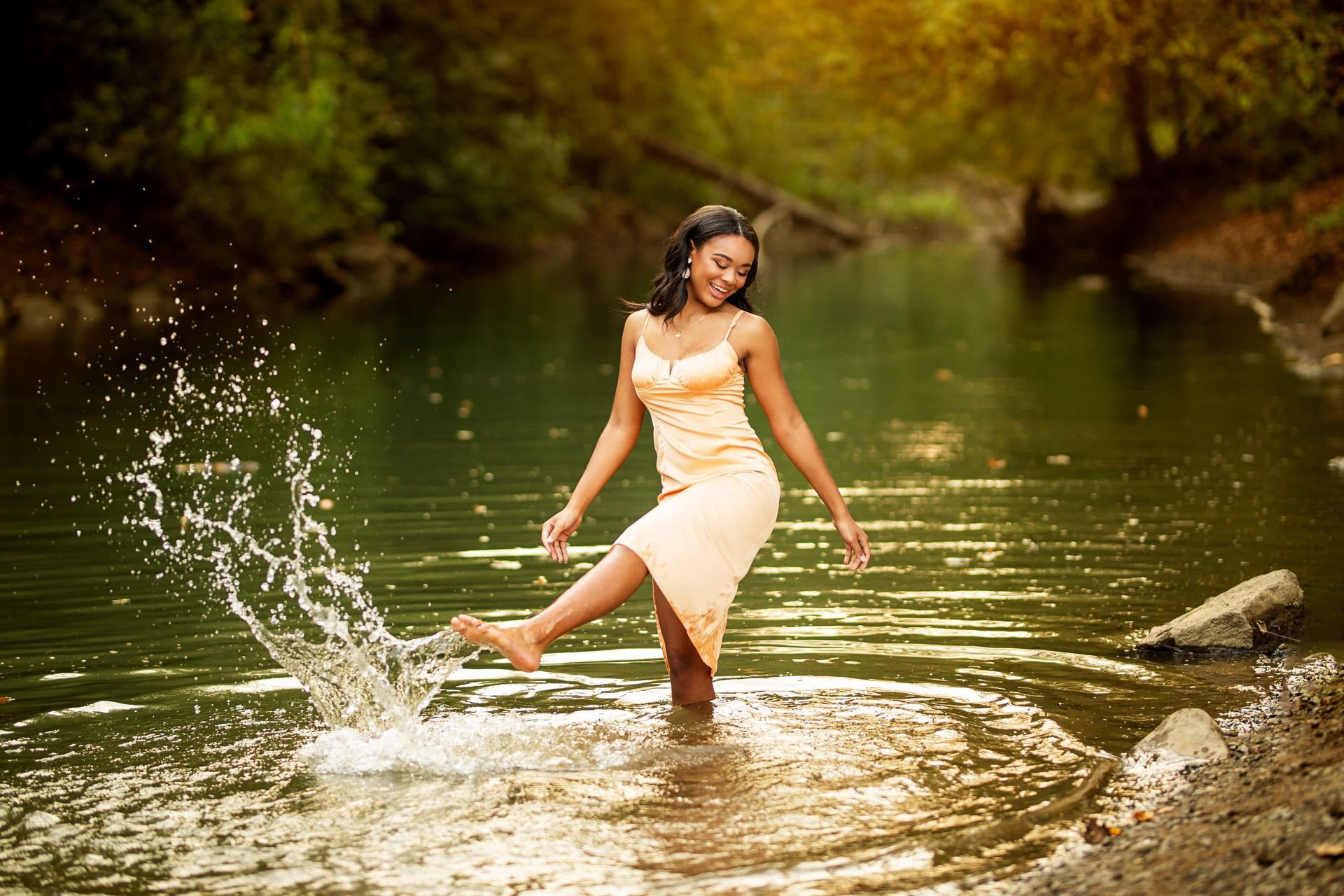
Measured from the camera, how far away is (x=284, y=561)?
9391 mm

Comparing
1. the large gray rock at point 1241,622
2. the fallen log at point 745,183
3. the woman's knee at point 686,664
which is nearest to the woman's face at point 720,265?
the woman's knee at point 686,664

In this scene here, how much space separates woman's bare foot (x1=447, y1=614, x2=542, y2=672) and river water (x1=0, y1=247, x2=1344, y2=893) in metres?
0.35

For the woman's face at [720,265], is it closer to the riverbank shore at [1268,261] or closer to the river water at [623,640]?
the river water at [623,640]

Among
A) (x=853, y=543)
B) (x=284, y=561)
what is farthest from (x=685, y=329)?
(x=284, y=561)

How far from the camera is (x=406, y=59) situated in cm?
4262

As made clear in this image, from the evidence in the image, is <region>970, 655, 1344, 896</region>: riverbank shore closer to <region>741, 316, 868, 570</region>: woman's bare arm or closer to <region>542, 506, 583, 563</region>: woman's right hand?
<region>741, 316, 868, 570</region>: woman's bare arm

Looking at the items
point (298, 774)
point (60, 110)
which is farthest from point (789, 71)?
point (298, 774)

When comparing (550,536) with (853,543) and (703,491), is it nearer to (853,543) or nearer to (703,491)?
(703,491)

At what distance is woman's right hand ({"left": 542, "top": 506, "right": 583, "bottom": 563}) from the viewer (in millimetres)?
6055

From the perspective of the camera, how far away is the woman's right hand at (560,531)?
6055 millimetres

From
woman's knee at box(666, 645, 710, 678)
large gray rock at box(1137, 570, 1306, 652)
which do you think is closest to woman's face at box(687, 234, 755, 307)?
woman's knee at box(666, 645, 710, 678)

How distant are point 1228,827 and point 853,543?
1752 mm

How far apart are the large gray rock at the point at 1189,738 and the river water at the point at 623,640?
0.24m

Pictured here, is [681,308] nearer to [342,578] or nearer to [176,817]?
[176,817]
